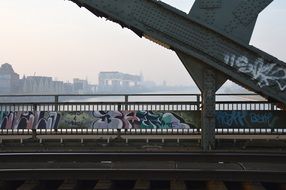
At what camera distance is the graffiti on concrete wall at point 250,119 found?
47.1 ft

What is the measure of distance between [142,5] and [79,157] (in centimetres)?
543

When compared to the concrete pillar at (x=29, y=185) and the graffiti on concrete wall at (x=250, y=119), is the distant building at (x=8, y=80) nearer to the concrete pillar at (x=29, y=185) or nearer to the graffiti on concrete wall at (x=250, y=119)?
the graffiti on concrete wall at (x=250, y=119)

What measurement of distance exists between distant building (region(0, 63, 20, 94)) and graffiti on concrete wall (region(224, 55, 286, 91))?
1971cm

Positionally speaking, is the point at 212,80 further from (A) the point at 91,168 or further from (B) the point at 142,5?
(A) the point at 91,168

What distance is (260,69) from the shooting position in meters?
12.9

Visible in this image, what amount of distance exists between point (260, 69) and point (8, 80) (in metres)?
24.3

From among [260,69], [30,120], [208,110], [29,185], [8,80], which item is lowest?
[29,185]

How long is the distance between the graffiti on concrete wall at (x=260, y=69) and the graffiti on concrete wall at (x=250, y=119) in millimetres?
1598

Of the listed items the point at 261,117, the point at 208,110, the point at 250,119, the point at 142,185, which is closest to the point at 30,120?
the point at 208,110

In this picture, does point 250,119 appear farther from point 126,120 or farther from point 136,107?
point 126,120

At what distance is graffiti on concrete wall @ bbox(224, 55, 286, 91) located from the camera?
1294 cm

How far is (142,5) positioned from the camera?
13086mm

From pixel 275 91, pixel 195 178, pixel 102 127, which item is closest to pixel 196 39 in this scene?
pixel 275 91

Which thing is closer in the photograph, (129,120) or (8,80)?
(129,120)
